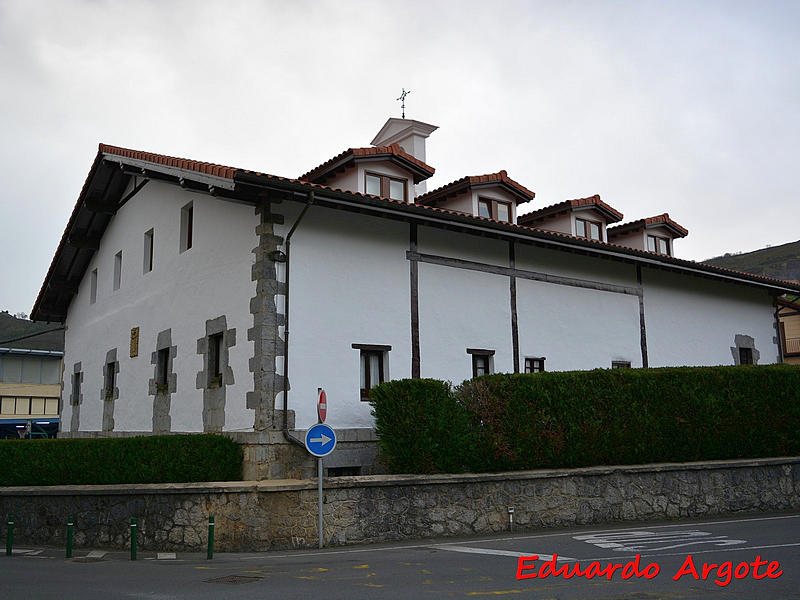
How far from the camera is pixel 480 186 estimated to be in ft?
63.0

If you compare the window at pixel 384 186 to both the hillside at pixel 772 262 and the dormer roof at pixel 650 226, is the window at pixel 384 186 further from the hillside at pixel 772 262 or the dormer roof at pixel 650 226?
the hillside at pixel 772 262

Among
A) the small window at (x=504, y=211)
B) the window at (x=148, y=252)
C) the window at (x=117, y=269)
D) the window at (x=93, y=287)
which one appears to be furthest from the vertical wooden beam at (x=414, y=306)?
the window at (x=93, y=287)

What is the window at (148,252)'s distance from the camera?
1941 centimetres

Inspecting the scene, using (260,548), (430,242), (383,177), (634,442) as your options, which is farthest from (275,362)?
(634,442)

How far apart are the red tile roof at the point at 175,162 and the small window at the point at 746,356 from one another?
54.9 feet

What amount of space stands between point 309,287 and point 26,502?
6384 millimetres

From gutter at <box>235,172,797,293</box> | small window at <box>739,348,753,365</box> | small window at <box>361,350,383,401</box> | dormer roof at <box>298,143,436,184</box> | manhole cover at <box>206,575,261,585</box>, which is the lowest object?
manhole cover at <box>206,575,261,585</box>

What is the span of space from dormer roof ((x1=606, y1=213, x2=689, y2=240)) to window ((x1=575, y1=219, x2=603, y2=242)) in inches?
75.7

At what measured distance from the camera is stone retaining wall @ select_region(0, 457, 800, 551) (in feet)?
38.3

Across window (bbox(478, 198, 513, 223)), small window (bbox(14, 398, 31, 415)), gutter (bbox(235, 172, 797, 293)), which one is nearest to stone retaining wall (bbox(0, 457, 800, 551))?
gutter (bbox(235, 172, 797, 293))

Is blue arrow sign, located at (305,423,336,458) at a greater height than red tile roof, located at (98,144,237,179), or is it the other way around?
red tile roof, located at (98,144,237,179)

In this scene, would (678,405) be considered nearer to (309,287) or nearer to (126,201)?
(309,287)

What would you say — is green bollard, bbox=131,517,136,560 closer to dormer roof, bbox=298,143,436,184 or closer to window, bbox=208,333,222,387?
window, bbox=208,333,222,387

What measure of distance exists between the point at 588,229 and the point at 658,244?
337 cm
